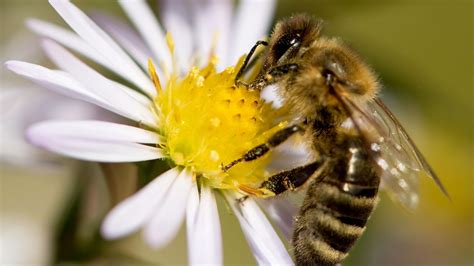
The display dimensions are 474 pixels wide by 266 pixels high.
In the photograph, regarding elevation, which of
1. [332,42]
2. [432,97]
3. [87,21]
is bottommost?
[432,97]

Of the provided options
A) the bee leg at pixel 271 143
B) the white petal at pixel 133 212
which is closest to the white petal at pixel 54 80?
the white petal at pixel 133 212

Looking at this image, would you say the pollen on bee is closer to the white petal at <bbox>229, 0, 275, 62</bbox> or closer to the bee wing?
the bee wing

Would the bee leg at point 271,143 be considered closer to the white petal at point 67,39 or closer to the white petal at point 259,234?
the white petal at point 259,234

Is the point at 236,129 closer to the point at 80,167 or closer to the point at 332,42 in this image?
the point at 332,42

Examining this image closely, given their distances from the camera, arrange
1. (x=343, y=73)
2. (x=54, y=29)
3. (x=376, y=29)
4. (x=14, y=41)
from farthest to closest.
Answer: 1. (x=376, y=29)
2. (x=14, y=41)
3. (x=54, y=29)
4. (x=343, y=73)

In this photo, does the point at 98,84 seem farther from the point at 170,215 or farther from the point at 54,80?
the point at 170,215

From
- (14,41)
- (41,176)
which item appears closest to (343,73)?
(14,41)

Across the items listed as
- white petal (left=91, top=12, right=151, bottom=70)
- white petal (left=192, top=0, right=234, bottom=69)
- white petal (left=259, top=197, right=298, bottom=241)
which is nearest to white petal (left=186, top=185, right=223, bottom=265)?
white petal (left=259, top=197, right=298, bottom=241)
